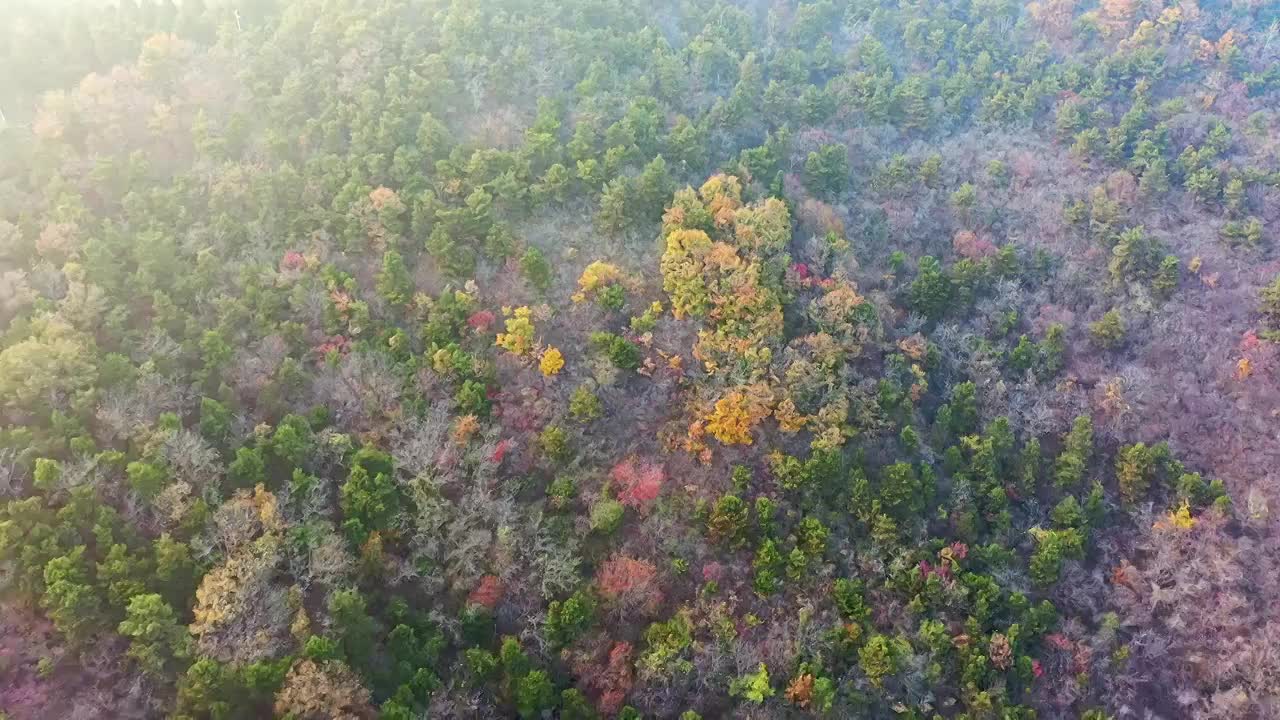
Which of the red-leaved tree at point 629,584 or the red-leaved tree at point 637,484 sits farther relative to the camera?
the red-leaved tree at point 637,484

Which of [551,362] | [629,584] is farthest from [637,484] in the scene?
[551,362]

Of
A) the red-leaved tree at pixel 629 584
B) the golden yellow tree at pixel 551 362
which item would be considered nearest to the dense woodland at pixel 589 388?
the red-leaved tree at pixel 629 584

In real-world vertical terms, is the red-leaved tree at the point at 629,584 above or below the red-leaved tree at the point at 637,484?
below

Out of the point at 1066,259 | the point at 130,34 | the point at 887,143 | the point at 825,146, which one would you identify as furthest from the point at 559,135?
the point at 1066,259

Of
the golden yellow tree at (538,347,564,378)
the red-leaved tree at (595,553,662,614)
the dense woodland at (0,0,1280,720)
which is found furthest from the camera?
the golden yellow tree at (538,347,564,378)

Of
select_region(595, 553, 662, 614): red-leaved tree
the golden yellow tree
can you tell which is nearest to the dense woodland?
select_region(595, 553, 662, 614): red-leaved tree

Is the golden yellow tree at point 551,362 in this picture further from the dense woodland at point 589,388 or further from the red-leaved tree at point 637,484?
the red-leaved tree at point 637,484

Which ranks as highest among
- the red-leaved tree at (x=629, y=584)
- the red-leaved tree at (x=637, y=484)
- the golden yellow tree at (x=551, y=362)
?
the golden yellow tree at (x=551, y=362)

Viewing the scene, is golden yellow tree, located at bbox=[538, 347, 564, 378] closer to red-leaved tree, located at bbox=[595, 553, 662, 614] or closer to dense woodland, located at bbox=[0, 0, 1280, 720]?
dense woodland, located at bbox=[0, 0, 1280, 720]

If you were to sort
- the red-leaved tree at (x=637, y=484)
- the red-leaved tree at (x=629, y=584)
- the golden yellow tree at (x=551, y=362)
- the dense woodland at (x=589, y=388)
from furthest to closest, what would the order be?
the golden yellow tree at (x=551, y=362), the red-leaved tree at (x=637, y=484), the red-leaved tree at (x=629, y=584), the dense woodland at (x=589, y=388)

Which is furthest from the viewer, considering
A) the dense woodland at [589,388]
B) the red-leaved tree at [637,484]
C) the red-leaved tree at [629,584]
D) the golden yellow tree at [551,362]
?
the golden yellow tree at [551,362]
